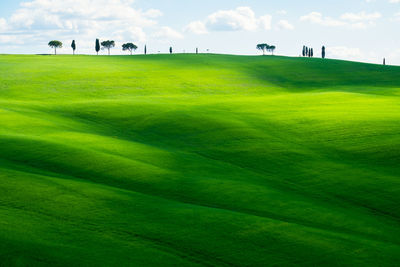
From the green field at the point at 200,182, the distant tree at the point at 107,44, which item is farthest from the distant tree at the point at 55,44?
the green field at the point at 200,182

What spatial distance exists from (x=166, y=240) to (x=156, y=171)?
247 inches

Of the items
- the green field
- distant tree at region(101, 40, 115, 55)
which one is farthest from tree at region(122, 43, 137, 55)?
the green field

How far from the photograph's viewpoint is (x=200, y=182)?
62.3 ft

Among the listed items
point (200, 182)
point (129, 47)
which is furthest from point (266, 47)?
point (200, 182)

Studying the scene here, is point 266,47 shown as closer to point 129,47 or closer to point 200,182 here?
point 129,47

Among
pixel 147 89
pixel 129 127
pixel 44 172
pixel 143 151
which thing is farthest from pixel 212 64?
pixel 44 172

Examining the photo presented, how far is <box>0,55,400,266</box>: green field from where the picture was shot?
1358 centimetres

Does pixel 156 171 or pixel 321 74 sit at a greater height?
pixel 321 74

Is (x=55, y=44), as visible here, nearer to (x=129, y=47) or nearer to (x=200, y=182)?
(x=129, y=47)

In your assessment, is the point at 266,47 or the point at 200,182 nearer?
the point at 200,182

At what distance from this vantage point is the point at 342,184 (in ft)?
64.8

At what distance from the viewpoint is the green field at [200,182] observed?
13578mm

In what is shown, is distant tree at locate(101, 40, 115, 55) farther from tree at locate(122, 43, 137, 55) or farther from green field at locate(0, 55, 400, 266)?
green field at locate(0, 55, 400, 266)

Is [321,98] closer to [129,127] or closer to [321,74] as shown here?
[129,127]
